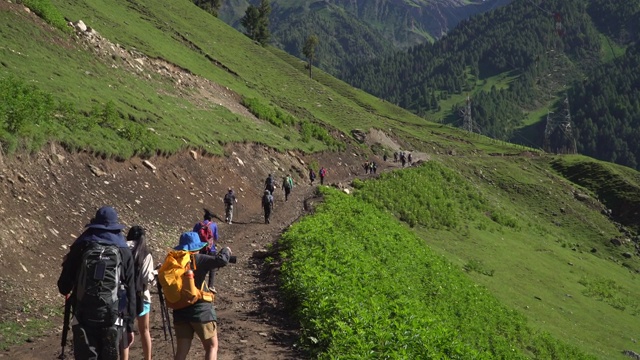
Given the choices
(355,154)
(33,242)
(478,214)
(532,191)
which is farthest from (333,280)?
(532,191)

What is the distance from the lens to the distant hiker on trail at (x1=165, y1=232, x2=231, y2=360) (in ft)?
26.8

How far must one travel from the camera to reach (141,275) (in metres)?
8.61

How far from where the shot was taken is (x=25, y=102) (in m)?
18.1

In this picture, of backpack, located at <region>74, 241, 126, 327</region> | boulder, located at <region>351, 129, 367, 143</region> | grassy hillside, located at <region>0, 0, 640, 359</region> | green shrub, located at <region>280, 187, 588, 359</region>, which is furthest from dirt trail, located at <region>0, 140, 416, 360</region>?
boulder, located at <region>351, 129, 367, 143</region>

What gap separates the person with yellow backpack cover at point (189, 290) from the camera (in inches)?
313

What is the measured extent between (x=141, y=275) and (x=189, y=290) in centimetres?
116

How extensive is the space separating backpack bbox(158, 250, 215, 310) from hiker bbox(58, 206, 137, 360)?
0.86 meters

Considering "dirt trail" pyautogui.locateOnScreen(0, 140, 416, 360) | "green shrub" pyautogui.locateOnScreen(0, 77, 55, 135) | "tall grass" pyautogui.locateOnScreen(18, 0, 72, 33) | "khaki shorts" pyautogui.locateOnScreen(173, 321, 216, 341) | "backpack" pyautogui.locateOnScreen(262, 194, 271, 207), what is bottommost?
"dirt trail" pyautogui.locateOnScreen(0, 140, 416, 360)

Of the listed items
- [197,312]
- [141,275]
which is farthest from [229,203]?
[197,312]

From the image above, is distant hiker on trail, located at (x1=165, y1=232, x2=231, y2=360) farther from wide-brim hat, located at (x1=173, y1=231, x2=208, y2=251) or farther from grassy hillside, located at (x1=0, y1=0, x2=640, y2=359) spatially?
grassy hillside, located at (x1=0, y1=0, x2=640, y2=359)

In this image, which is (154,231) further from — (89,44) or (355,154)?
(355,154)

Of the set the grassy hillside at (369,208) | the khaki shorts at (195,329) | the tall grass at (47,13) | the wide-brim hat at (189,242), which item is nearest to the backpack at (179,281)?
the wide-brim hat at (189,242)

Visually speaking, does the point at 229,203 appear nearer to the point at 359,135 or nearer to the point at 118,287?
the point at 118,287

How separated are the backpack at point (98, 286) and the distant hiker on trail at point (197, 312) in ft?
4.56
